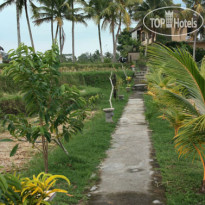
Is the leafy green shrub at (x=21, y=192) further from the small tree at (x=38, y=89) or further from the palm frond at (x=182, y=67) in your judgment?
the palm frond at (x=182, y=67)

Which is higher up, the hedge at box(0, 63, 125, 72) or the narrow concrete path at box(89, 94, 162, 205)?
the hedge at box(0, 63, 125, 72)

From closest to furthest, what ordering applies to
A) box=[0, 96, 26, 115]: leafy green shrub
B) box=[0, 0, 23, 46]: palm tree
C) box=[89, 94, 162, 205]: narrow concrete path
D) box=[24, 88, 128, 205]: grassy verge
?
box=[89, 94, 162, 205]: narrow concrete path < box=[24, 88, 128, 205]: grassy verge < box=[0, 96, 26, 115]: leafy green shrub < box=[0, 0, 23, 46]: palm tree

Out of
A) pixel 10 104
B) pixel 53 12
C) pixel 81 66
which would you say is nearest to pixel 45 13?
pixel 53 12

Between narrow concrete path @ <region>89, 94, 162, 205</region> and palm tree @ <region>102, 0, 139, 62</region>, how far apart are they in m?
23.6

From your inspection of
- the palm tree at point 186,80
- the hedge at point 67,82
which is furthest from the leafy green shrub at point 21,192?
the hedge at point 67,82

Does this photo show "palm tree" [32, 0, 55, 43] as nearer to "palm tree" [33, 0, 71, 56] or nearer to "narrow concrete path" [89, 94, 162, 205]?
"palm tree" [33, 0, 71, 56]

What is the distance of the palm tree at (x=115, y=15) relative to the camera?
2998cm

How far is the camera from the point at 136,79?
24.4m

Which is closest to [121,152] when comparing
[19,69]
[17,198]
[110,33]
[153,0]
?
[19,69]

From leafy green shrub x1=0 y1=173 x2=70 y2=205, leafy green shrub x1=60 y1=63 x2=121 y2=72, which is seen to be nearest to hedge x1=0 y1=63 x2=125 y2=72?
leafy green shrub x1=60 y1=63 x2=121 y2=72

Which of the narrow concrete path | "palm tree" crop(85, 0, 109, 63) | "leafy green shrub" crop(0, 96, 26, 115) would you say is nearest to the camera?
the narrow concrete path

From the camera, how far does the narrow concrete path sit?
13.1 ft

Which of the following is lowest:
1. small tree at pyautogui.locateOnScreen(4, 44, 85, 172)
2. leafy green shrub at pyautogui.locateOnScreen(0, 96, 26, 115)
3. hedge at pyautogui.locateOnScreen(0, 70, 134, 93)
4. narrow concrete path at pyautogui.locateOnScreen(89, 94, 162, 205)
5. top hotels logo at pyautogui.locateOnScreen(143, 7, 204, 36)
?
narrow concrete path at pyautogui.locateOnScreen(89, 94, 162, 205)

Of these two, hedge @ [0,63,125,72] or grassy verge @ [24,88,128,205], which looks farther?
hedge @ [0,63,125,72]
